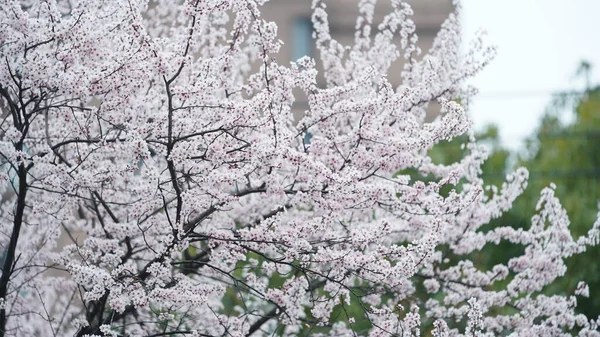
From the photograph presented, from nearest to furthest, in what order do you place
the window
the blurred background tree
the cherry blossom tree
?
the cherry blossom tree → the blurred background tree → the window

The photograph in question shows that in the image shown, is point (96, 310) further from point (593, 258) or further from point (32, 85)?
point (593, 258)

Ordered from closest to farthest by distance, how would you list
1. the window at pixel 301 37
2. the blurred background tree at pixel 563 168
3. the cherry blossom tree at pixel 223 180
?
the cherry blossom tree at pixel 223 180
the blurred background tree at pixel 563 168
the window at pixel 301 37

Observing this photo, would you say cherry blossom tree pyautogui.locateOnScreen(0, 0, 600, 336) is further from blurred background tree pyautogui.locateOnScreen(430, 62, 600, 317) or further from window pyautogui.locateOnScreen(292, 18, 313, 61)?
window pyautogui.locateOnScreen(292, 18, 313, 61)

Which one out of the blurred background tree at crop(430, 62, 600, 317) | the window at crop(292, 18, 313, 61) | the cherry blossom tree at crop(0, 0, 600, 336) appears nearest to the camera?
the cherry blossom tree at crop(0, 0, 600, 336)

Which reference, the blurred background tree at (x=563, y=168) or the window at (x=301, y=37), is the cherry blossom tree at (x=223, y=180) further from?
the window at (x=301, y=37)

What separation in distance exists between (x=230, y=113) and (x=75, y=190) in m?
1.27

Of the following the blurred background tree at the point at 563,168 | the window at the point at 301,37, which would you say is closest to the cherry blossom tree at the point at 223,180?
the blurred background tree at the point at 563,168

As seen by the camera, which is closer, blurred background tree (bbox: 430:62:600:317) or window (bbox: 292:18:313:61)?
blurred background tree (bbox: 430:62:600:317)

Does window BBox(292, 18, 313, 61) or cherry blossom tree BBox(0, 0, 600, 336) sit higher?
window BBox(292, 18, 313, 61)

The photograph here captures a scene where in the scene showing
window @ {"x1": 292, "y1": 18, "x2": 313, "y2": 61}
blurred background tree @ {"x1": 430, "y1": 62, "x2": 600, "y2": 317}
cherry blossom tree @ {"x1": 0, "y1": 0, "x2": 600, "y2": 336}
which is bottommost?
cherry blossom tree @ {"x1": 0, "y1": 0, "x2": 600, "y2": 336}

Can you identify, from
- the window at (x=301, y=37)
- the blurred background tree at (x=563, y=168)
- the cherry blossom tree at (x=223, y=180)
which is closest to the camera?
→ the cherry blossom tree at (x=223, y=180)

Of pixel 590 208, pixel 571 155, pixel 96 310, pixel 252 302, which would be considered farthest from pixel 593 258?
pixel 96 310

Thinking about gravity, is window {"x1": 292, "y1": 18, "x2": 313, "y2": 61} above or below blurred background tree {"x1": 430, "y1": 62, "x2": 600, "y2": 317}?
above

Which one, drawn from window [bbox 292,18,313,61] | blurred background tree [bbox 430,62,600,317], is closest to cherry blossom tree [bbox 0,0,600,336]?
blurred background tree [bbox 430,62,600,317]
